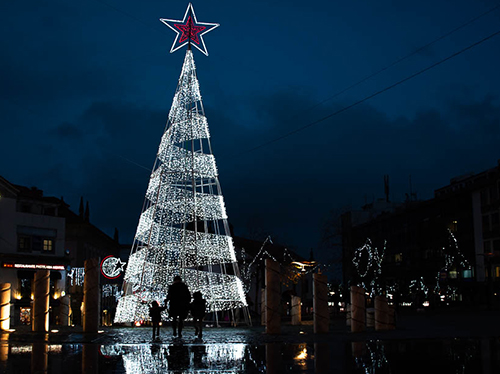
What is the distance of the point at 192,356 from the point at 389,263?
77.0 meters

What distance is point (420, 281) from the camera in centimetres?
6988

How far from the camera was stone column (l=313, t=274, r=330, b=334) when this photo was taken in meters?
19.7

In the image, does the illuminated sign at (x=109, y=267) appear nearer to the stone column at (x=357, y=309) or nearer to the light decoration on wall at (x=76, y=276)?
the stone column at (x=357, y=309)

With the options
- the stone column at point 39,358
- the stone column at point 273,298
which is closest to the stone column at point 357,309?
the stone column at point 273,298

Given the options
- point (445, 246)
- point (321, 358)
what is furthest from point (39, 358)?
point (445, 246)

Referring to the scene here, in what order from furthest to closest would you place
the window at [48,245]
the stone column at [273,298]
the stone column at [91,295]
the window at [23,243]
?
1. the window at [48,245]
2. the window at [23,243]
3. the stone column at [91,295]
4. the stone column at [273,298]

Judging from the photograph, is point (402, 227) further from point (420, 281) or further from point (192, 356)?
point (192, 356)

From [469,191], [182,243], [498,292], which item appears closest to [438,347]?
[182,243]

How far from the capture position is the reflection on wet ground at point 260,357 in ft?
33.4

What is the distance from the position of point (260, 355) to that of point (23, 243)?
38.7 m

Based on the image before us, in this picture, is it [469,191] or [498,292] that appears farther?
[469,191]

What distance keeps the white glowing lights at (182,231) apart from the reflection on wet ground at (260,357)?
827cm

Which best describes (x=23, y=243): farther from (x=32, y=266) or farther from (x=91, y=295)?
(x=91, y=295)

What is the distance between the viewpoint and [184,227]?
25016 mm
